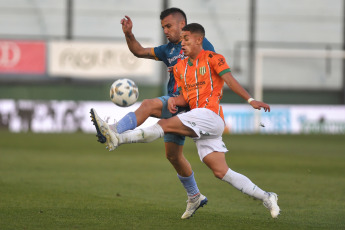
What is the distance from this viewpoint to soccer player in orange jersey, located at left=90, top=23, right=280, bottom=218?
21.1ft

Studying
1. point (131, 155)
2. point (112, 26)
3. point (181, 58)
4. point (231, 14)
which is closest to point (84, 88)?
point (112, 26)

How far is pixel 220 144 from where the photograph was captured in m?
6.64

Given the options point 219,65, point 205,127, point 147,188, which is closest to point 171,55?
point 219,65

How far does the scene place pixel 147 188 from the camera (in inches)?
394

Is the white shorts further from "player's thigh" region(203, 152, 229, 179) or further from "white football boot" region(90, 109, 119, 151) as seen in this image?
"white football boot" region(90, 109, 119, 151)

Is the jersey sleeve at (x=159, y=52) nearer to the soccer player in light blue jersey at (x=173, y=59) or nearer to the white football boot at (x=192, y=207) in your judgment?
the soccer player in light blue jersey at (x=173, y=59)

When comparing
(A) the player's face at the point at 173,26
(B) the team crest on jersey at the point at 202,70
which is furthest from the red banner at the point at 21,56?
(B) the team crest on jersey at the point at 202,70

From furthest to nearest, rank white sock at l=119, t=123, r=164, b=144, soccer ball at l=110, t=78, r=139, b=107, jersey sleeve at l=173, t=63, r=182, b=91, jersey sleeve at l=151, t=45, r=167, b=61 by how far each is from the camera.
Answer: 1. jersey sleeve at l=151, t=45, r=167, b=61
2. jersey sleeve at l=173, t=63, r=182, b=91
3. soccer ball at l=110, t=78, r=139, b=107
4. white sock at l=119, t=123, r=164, b=144

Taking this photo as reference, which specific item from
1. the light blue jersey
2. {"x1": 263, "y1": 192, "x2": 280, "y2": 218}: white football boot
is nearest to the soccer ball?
the light blue jersey

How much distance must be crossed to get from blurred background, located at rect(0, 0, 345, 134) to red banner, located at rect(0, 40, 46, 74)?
0.04m

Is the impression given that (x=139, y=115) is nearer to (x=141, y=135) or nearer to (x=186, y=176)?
(x=141, y=135)

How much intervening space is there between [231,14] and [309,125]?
7903 mm

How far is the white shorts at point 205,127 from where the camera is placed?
21.1 feet

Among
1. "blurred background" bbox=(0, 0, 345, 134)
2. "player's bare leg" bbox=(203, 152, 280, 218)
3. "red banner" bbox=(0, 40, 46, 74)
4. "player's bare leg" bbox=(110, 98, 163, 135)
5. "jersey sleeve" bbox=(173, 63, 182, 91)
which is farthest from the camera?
"blurred background" bbox=(0, 0, 345, 134)
